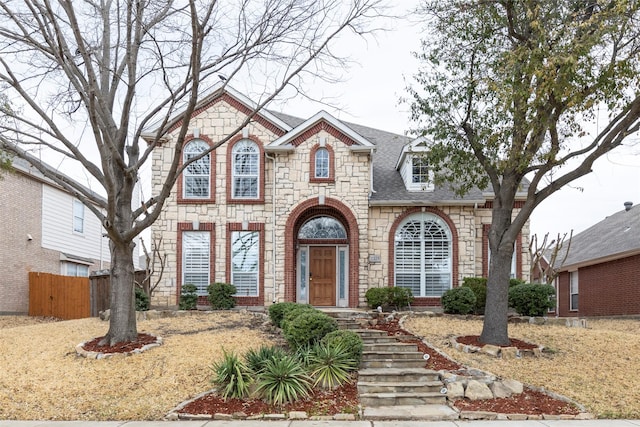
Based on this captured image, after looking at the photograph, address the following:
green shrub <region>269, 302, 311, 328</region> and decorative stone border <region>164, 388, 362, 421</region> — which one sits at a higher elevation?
green shrub <region>269, 302, 311, 328</region>

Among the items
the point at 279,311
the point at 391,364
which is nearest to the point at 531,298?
the point at 391,364

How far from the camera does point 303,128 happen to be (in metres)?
18.3

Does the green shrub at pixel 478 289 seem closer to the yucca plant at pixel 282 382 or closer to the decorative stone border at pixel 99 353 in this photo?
the yucca plant at pixel 282 382

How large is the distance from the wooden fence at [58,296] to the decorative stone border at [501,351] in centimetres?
1285

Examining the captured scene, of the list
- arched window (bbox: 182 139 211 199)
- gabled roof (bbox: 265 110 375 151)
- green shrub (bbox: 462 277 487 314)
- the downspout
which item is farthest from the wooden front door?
green shrub (bbox: 462 277 487 314)

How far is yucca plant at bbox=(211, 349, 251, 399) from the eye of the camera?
887cm

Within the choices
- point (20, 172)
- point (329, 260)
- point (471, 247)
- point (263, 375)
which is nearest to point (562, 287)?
point (471, 247)

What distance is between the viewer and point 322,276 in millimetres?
19094

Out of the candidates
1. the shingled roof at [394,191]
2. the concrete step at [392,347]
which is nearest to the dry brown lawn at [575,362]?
the concrete step at [392,347]

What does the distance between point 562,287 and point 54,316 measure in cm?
2271

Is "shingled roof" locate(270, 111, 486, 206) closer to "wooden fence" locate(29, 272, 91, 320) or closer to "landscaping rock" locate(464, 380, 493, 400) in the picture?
"landscaping rock" locate(464, 380, 493, 400)

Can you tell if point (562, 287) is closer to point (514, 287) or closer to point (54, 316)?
point (514, 287)

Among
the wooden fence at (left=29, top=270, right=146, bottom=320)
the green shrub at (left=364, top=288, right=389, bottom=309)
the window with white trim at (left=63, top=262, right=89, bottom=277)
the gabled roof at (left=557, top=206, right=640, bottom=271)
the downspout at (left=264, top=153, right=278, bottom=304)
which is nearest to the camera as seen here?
the green shrub at (left=364, top=288, right=389, bottom=309)

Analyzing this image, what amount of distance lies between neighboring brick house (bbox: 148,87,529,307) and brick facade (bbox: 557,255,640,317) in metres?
4.78
